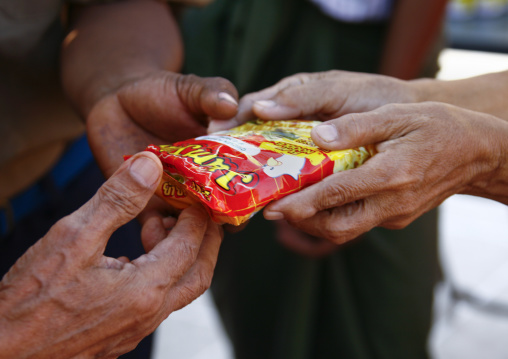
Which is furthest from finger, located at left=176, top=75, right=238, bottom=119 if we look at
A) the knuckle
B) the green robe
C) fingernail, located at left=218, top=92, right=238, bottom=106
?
the green robe

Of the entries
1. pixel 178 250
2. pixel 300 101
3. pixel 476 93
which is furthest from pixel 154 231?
pixel 476 93

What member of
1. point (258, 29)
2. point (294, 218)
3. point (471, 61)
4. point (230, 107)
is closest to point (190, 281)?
point (294, 218)

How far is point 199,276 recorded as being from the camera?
0.68 metres

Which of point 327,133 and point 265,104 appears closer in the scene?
point 327,133

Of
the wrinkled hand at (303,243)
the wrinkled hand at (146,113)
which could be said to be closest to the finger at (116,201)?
the wrinkled hand at (146,113)

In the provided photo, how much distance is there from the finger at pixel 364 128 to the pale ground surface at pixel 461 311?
118 centimetres

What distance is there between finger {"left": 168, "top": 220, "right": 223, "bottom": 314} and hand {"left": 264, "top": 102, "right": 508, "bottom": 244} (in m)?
0.10

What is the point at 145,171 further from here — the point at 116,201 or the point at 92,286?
the point at 92,286

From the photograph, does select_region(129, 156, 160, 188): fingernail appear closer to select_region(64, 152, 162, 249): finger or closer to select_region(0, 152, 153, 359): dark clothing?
select_region(64, 152, 162, 249): finger

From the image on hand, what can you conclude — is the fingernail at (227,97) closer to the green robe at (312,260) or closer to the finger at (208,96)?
the finger at (208,96)

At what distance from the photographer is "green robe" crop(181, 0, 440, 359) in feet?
4.42

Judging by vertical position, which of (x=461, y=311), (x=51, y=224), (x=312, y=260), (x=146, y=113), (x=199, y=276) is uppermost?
(x=146, y=113)

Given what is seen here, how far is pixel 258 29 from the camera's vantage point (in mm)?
1341

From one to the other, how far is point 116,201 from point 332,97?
0.45m
